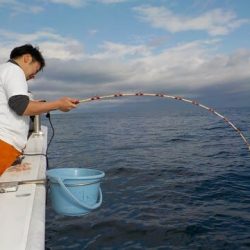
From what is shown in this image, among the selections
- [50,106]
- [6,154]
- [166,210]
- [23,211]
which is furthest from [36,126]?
[23,211]

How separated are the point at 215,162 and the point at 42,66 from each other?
1166cm

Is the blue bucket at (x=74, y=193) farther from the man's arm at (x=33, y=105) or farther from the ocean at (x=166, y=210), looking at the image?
the ocean at (x=166, y=210)

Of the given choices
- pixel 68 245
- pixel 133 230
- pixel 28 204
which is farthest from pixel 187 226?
pixel 28 204

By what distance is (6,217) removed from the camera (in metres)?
3.61

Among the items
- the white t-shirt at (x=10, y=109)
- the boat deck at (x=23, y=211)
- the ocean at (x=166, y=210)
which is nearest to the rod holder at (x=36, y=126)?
the ocean at (x=166, y=210)

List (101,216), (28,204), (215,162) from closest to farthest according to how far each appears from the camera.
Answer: (28,204), (101,216), (215,162)

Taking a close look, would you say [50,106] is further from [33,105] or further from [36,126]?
[36,126]

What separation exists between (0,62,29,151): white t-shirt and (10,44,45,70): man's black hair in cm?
31

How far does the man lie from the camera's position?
175 inches

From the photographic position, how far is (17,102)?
4.42m

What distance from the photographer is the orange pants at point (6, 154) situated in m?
4.86

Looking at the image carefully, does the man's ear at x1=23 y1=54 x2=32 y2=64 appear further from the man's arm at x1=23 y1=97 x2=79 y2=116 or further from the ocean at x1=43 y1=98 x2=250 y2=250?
the ocean at x1=43 y1=98 x2=250 y2=250

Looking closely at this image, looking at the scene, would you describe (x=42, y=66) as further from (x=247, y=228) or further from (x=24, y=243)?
(x=247, y=228)

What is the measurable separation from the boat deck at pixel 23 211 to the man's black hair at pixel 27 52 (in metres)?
1.73
